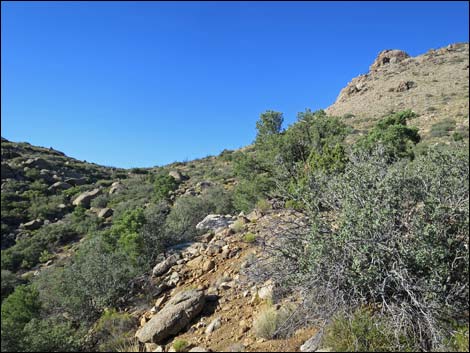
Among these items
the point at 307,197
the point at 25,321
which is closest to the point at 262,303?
the point at 307,197

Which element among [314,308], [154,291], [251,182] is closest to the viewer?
[314,308]

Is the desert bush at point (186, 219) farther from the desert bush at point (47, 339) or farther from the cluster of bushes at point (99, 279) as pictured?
the desert bush at point (47, 339)

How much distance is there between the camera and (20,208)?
48.6ft

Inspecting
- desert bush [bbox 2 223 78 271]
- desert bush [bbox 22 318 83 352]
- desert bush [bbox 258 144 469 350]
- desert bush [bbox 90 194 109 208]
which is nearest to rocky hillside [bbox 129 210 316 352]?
desert bush [bbox 258 144 469 350]

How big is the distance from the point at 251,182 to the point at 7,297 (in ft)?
31.4

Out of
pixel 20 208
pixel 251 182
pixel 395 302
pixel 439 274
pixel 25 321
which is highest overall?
pixel 20 208

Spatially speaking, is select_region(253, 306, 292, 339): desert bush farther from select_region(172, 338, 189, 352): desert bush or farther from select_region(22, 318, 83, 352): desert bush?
select_region(22, 318, 83, 352): desert bush

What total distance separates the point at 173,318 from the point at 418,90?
124ft

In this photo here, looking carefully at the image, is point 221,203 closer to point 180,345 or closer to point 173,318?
point 173,318

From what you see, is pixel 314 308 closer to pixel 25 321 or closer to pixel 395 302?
pixel 395 302

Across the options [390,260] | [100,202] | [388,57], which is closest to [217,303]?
[390,260]

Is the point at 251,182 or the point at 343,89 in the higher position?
the point at 343,89

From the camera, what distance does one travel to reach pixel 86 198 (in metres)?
23.4

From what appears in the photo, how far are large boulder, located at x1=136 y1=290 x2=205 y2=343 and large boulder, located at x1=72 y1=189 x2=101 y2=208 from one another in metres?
18.8
